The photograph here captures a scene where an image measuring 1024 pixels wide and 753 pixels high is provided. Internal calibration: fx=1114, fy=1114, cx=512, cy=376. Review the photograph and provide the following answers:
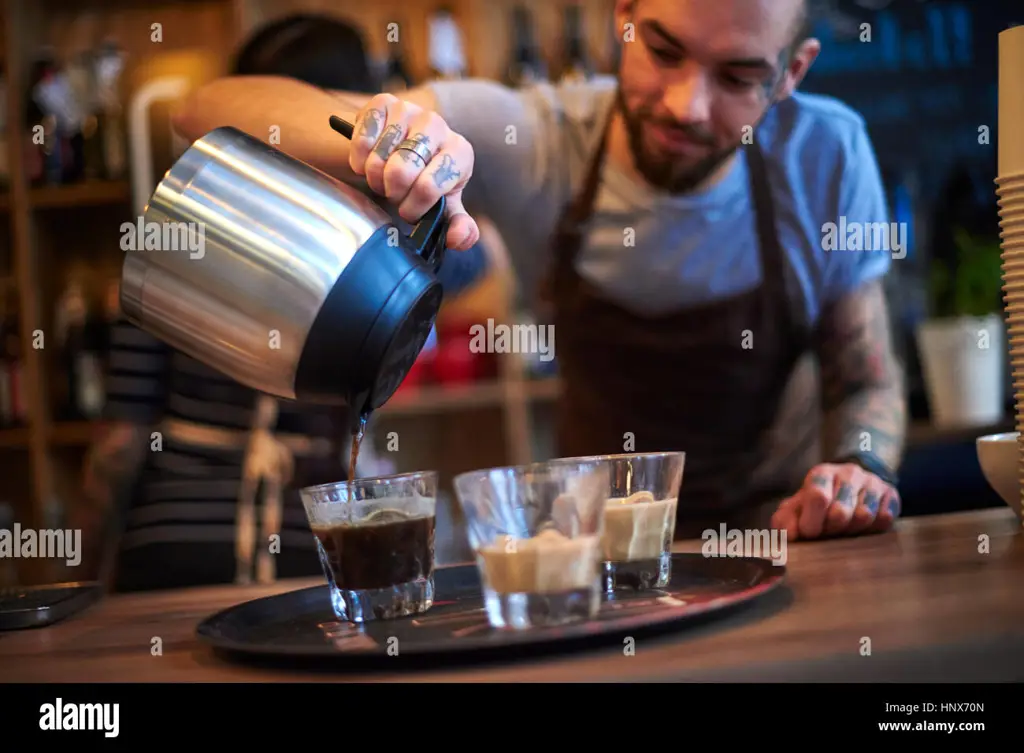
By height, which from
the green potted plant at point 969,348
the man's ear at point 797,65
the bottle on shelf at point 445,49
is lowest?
the green potted plant at point 969,348

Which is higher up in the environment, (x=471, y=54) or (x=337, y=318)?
(x=471, y=54)

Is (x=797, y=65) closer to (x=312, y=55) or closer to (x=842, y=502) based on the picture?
(x=842, y=502)

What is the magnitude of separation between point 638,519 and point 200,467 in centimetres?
136

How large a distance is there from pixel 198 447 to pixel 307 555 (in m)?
0.28

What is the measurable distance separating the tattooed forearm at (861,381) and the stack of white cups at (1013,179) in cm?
47

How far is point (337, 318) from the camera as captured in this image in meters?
0.80

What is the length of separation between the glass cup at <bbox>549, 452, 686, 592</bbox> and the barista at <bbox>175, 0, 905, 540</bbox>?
0.55 meters

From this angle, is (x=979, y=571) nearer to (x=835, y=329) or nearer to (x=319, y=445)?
(x=835, y=329)

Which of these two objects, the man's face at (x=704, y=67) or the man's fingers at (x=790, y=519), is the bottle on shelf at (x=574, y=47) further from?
the man's fingers at (x=790, y=519)

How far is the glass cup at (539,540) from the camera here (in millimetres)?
722

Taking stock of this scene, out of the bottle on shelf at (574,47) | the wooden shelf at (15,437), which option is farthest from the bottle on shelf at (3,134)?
the bottle on shelf at (574,47)

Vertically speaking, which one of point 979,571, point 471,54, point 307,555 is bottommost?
point 307,555

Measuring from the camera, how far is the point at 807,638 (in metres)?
0.67

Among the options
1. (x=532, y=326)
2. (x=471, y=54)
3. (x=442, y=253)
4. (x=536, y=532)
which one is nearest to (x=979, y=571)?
(x=536, y=532)
